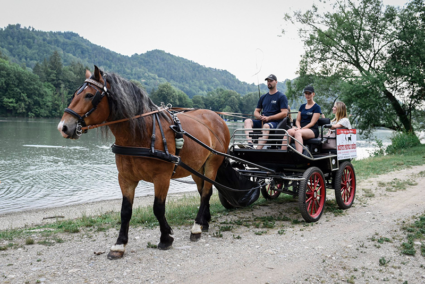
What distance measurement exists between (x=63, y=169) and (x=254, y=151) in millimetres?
15730

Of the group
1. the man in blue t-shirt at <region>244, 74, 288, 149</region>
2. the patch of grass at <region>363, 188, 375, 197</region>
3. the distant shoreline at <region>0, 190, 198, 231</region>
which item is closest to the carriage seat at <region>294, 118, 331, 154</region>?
the man in blue t-shirt at <region>244, 74, 288, 149</region>

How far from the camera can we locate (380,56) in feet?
66.9

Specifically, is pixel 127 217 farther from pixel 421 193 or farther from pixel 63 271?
pixel 421 193

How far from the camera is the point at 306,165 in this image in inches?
247

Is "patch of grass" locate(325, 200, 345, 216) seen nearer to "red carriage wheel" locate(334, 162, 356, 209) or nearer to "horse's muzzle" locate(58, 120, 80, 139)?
"red carriage wheel" locate(334, 162, 356, 209)

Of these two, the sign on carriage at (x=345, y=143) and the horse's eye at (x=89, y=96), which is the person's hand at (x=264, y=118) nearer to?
the sign on carriage at (x=345, y=143)

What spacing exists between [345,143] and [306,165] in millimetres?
1121

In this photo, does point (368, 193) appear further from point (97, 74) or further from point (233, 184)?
point (97, 74)

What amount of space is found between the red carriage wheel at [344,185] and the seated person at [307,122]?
0.91 metres

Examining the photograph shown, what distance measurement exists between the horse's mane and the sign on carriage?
13.3 ft

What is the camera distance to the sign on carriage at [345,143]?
6.49 meters

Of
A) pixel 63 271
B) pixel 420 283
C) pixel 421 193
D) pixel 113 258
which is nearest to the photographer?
pixel 420 283

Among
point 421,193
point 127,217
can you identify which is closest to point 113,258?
point 127,217

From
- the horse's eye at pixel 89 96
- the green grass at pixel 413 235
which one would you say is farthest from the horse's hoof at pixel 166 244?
the green grass at pixel 413 235
